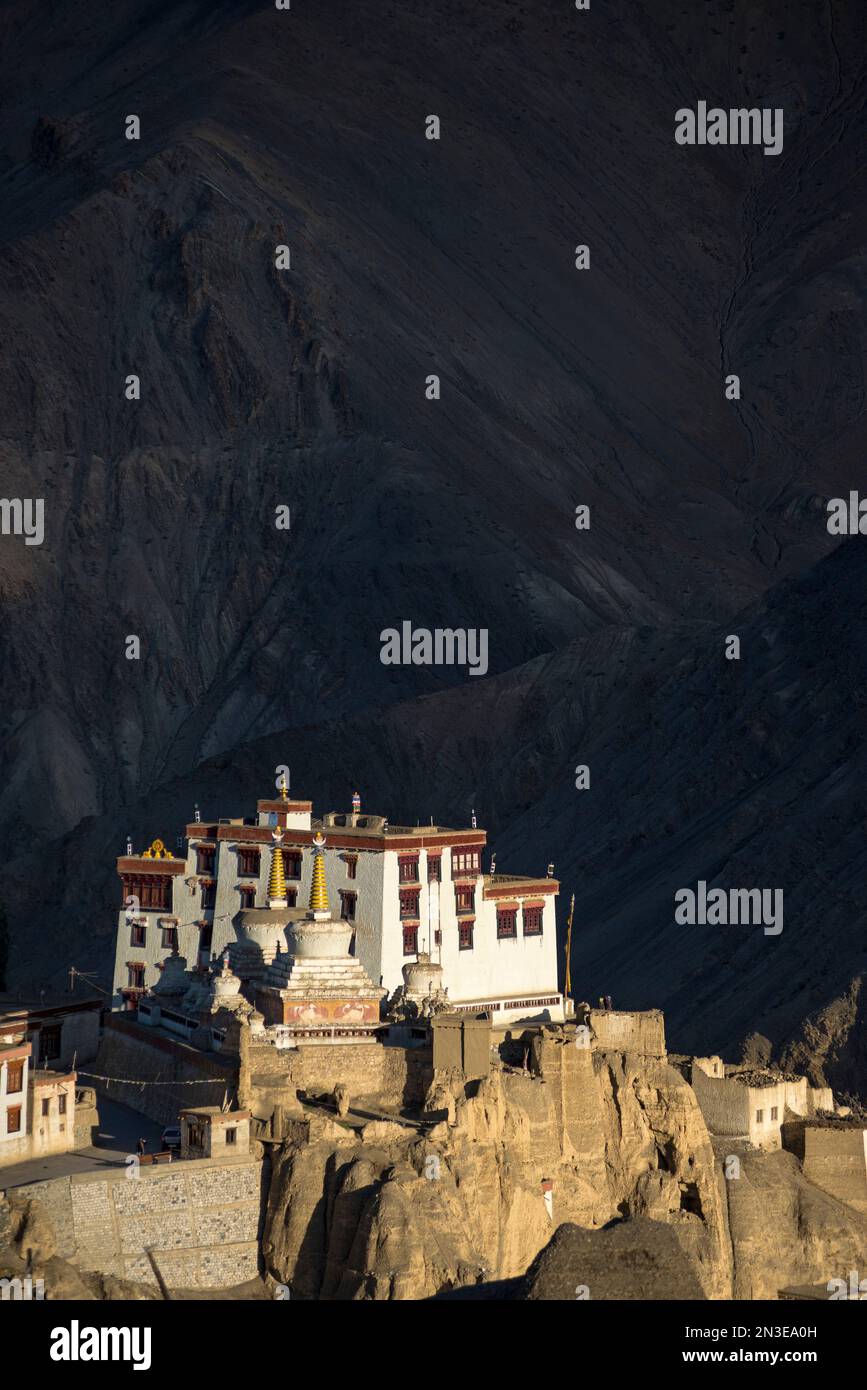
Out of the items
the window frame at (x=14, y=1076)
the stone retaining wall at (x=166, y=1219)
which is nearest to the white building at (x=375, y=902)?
the window frame at (x=14, y=1076)

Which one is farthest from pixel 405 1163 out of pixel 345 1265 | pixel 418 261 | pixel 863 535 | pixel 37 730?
pixel 418 261

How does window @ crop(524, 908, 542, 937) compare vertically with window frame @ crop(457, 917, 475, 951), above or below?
above

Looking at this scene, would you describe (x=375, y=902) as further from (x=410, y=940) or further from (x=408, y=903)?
(x=410, y=940)

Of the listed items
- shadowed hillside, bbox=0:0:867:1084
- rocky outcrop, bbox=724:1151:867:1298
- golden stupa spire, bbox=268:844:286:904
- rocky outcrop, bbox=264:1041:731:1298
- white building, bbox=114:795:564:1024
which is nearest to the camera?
rocky outcrop, bbox=264:1041:731:1298

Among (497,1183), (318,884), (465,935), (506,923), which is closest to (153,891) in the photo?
(465,935)

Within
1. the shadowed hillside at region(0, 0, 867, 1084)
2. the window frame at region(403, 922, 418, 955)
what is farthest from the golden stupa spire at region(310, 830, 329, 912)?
the shadowed hillside at region(0, 0, 867, 1084)

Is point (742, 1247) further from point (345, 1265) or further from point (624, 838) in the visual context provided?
point (624, 838)

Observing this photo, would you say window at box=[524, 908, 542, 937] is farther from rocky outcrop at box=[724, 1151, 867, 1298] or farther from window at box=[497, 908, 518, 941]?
rocky outcrop at box=[724, 1151, 867, 1298]
